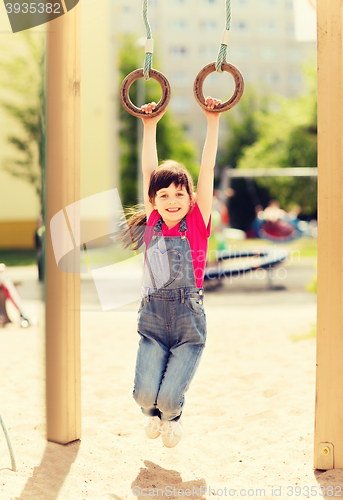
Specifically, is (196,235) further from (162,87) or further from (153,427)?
(153,427)

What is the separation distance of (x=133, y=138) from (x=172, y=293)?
22854 mm

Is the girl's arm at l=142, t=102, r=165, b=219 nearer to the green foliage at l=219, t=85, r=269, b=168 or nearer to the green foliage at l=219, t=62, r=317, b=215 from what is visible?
the green foliage at l=219, t=62, r=317, b=215

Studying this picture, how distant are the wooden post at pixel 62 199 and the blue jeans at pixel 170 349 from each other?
56 centimetres

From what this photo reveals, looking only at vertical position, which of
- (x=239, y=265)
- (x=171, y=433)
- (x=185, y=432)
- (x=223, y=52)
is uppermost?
(x=223, y=52)

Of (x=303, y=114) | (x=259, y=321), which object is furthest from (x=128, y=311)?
(x=303, y=114)

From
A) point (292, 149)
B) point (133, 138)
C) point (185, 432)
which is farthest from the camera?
point (292, 149)

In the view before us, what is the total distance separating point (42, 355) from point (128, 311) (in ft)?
16.5

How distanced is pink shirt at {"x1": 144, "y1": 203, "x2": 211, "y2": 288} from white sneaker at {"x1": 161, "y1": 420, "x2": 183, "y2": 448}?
68 centimetres

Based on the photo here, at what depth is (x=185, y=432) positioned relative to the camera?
309 centimetres

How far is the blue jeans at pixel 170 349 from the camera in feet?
7.52

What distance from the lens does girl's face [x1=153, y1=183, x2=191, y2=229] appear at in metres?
2.33

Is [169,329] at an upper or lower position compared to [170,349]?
upper

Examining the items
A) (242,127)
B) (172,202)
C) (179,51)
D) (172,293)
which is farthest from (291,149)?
(172,293)

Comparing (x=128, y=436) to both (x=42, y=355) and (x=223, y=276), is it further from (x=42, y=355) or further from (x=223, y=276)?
(x=223, y=276)
